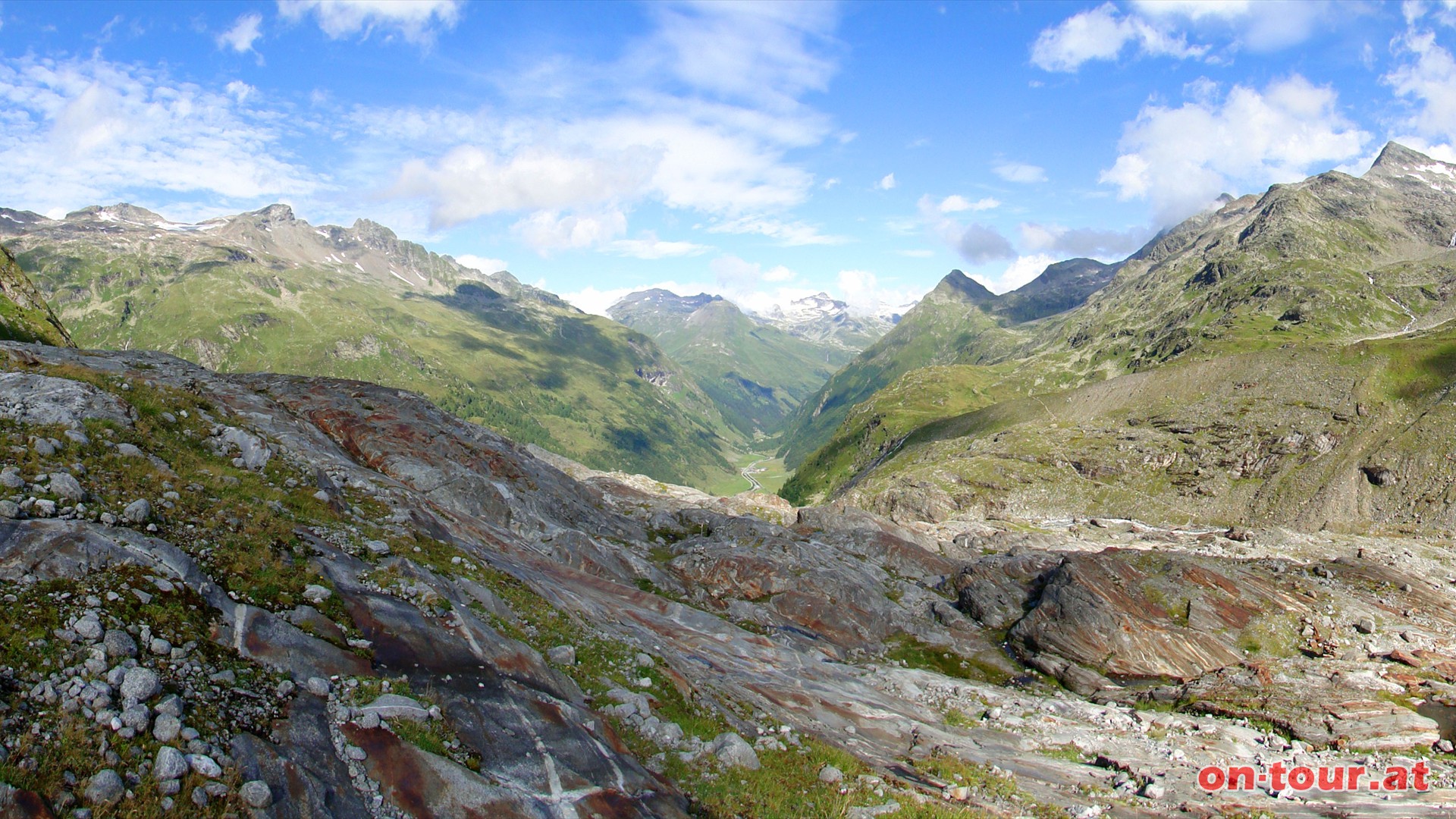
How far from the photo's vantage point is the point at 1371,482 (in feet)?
400

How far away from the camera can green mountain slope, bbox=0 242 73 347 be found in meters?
58.9

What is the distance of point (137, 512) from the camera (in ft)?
62.0

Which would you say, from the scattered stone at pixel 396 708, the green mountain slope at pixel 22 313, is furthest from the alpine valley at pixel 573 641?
the green mountain slope at pixel 22 313

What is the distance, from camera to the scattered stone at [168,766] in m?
12.0

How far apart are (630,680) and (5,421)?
22.3 metres

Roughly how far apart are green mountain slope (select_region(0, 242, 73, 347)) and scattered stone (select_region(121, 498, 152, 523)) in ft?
183

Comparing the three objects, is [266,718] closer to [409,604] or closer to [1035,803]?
[409,604]

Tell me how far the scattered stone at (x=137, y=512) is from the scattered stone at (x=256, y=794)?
10377 millimetres

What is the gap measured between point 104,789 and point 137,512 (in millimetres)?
10472

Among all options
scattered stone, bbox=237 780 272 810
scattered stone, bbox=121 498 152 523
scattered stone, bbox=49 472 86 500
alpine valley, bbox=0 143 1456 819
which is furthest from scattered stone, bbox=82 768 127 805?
scattered stone, bbox=49 472 86 500

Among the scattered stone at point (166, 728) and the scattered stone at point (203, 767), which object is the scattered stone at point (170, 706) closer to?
the scattered stone at point (166, 728)

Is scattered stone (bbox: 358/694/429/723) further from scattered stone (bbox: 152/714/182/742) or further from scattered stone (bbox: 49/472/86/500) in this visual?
scattered stone (bbox: 49/472/86/500)

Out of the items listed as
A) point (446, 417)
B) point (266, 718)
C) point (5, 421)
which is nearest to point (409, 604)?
point (266, 718)

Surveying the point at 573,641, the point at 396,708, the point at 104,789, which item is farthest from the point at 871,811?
the point at 104,789
